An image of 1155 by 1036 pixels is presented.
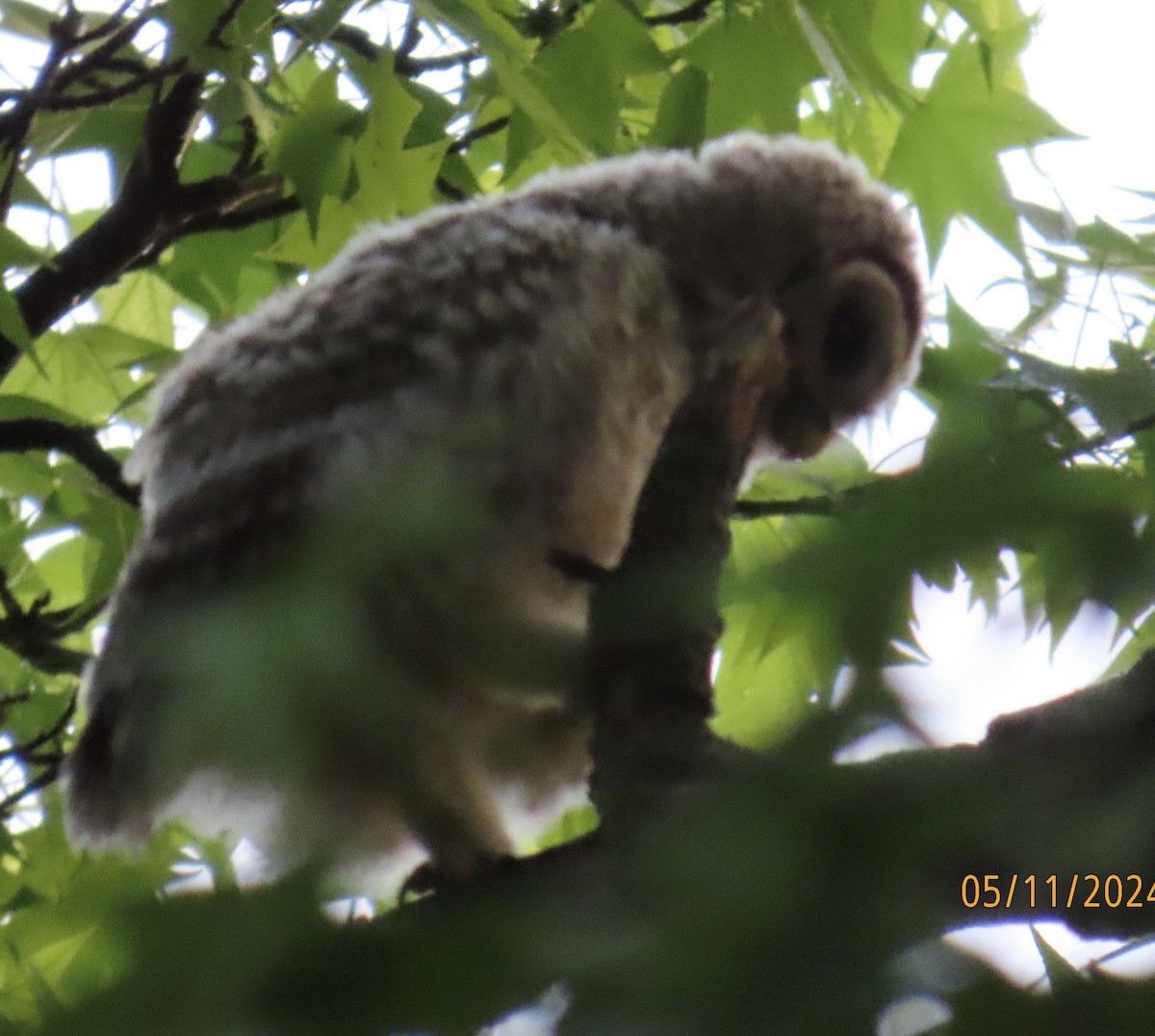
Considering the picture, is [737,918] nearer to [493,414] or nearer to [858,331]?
[493,414]

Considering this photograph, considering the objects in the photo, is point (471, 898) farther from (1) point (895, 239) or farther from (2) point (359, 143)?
(1) point (895, 239)

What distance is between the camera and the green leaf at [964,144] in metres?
1.86

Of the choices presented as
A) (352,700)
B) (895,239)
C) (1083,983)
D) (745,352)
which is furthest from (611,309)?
(1083,983)

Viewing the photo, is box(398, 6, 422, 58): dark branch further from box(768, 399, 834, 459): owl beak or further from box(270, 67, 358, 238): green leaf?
box(768, 399, 834, 459): owl beak

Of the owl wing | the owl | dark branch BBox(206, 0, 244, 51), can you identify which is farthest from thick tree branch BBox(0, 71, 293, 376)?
dark branch BBox(206, 0, 244, 51)

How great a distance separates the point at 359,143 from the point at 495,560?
0.59 meters

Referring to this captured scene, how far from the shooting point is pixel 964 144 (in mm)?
1877

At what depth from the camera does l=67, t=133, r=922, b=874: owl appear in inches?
61.6

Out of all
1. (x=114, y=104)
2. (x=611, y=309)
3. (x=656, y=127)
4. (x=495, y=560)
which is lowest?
(x=495, y=560)

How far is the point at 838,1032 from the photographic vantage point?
0.47 meters
